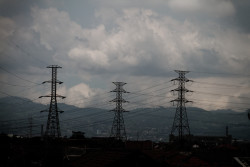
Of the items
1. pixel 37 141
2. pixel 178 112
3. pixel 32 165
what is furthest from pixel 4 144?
pixel 178 112

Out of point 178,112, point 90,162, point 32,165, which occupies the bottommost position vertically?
point 32,165

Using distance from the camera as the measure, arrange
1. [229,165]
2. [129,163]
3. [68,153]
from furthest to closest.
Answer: [68,153] < [229,165] < [129,163]

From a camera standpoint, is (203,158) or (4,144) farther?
(4,144)

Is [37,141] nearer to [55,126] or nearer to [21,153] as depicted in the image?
[55,126]

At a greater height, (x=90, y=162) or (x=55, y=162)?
(x=90, y=162)

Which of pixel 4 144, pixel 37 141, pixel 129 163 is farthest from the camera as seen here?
pixel 37 141

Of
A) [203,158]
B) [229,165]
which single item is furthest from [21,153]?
[229,165]

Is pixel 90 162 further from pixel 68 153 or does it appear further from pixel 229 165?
pixel 68 153

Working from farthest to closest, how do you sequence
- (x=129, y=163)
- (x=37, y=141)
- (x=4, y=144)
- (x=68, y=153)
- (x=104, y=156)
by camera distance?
(x=37, y=141) < (x=4, y=144) < (x=68, y=153) < (x=104, y=156) < (x=129, y=163)

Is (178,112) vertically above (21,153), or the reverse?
(178,112)
